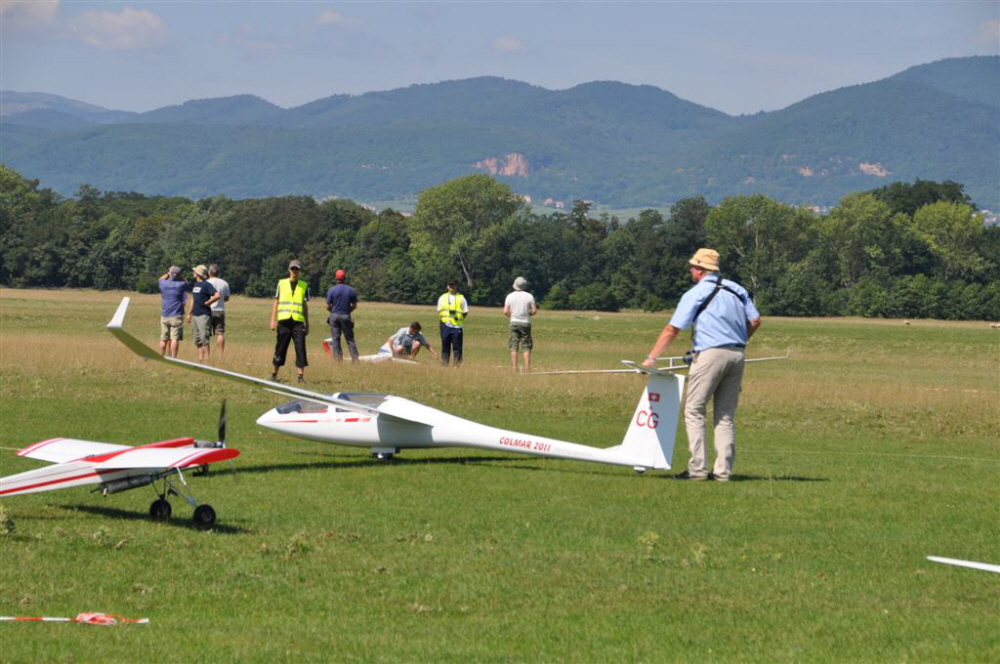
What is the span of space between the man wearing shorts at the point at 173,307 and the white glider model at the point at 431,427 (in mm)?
10288

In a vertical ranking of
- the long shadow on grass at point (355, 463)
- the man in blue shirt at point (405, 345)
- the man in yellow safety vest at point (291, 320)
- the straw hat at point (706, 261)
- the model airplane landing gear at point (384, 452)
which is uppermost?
the straw hat at point (706, 261)

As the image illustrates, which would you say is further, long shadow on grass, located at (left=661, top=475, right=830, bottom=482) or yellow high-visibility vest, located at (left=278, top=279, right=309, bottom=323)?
yellow high-visibility vest, located at (left=278, top=279, right=309, bottom=323)

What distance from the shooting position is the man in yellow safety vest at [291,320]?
23172 millimetres

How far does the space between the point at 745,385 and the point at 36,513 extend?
16714 mm

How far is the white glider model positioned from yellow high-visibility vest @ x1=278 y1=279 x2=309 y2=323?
7.49 m

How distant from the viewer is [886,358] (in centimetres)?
4525

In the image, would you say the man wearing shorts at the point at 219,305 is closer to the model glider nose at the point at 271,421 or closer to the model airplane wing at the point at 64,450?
the model glider nose at the point at 271,421

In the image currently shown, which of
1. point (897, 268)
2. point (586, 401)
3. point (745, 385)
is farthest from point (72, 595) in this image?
point (897, 268)

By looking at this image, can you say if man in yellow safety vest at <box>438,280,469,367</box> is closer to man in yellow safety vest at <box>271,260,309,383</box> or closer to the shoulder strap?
man in yellow safety vest at <box>271,260,309,383</box>

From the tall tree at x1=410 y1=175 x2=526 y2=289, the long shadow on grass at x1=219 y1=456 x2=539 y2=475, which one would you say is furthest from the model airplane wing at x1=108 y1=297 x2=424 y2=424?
the tall tree at x1=410 y1=175 x2=526 y2=289

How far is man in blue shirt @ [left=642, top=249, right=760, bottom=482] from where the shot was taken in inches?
537

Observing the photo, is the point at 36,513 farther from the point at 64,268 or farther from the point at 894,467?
the point at 64,268

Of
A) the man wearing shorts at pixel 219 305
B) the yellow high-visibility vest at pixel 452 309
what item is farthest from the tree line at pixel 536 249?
the yellow high-visibility vest at pixel 452 309

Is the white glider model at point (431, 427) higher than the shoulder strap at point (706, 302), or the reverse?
the shoulder strap at point (706, 302)
